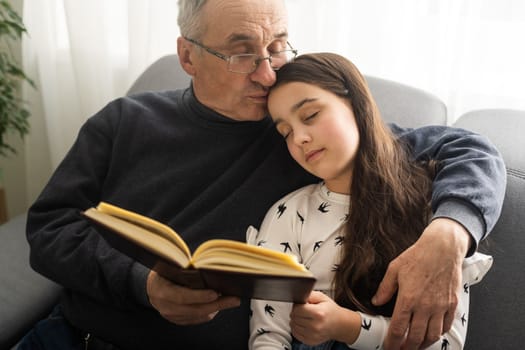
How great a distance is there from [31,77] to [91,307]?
1463 mm

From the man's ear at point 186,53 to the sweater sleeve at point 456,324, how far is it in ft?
2.63

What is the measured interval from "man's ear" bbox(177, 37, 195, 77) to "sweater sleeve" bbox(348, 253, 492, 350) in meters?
0.80

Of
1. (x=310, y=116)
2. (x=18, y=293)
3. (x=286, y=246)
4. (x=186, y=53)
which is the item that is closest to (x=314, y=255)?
(x=286, y=246)

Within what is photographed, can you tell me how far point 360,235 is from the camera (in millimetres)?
1168

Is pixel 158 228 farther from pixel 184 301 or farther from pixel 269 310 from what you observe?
pixel 269 310

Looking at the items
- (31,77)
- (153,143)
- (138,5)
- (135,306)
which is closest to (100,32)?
(138,5)

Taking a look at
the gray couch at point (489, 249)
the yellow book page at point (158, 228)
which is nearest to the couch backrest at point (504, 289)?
the gray couch at point (489, 249)

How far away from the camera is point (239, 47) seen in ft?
4.42

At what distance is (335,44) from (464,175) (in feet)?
2.78

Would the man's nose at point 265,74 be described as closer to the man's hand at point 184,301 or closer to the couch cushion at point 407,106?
the couch cushion at point 407,106

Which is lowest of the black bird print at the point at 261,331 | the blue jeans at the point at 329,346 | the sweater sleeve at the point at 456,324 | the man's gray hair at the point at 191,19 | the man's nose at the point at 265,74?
the black bird print at the point at 261,331

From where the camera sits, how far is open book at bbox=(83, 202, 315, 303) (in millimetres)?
756

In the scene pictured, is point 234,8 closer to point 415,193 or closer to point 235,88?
point 235,88

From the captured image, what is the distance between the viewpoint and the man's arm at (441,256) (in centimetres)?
103
